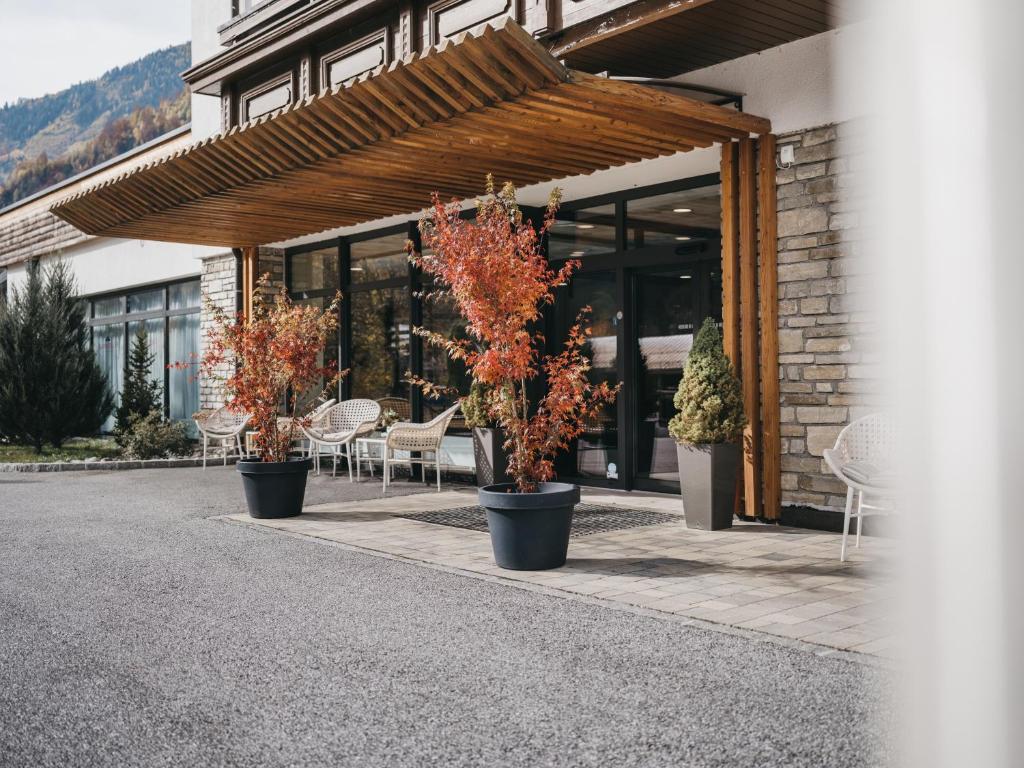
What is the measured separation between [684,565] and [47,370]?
10.6m

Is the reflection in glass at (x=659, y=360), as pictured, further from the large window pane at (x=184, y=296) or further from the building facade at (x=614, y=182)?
the large window pane at (x=184, y=296)

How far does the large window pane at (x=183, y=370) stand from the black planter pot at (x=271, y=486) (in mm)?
7425

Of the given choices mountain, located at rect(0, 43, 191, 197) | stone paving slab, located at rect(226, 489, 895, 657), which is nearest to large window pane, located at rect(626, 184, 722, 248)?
stone paving slab, located at rect(226, 489, 895, 657)

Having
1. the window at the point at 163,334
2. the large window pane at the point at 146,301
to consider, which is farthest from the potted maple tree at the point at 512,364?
the large window pane at the point at 146,301

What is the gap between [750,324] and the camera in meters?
6.88

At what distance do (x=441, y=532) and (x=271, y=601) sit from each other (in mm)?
2197

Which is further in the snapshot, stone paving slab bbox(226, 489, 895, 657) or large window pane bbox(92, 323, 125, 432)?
large window pane bbox(92, 323, 125, 432)

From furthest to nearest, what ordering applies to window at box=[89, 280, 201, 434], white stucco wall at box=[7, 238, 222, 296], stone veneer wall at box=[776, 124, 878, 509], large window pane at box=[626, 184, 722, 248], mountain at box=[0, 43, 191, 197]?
mountain at box=[0, 43, 191, 197] → window at box=[89, 280, 201, 434] → white stucco wall at box=[7, 238, 222, 296] → large window pane at box=[626, 184, 722, 248] → stone veneer wall at box=[776, 124, 878, 509]

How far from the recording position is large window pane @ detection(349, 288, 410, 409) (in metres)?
10.8

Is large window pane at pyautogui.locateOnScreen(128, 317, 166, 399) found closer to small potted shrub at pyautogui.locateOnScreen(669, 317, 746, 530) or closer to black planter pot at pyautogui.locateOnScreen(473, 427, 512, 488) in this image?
black planter pot at pyautogui.locateOnScreen(473, 427, 512, 488)

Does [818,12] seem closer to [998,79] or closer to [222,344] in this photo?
[222,344]

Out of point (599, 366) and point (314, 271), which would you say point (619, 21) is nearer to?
point (599, 366)

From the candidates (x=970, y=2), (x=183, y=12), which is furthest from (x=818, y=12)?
(x=183, y=12)

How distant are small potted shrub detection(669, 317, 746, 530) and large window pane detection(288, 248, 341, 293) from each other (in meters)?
6.19
